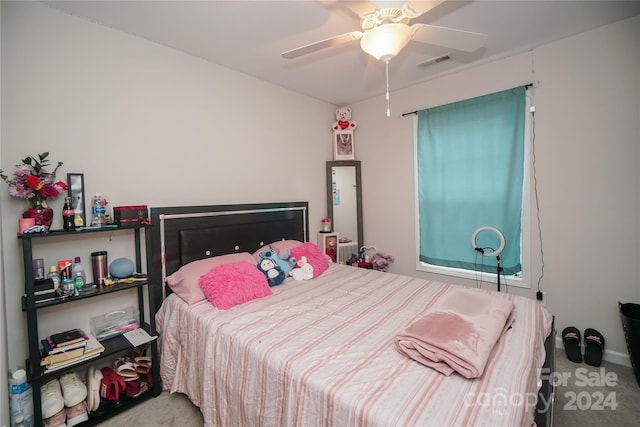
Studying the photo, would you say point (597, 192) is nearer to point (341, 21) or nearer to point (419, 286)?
point (419, 286)

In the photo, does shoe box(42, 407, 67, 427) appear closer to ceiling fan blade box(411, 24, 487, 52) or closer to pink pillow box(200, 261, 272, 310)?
pink pillow box(200, 261, 272, 310)

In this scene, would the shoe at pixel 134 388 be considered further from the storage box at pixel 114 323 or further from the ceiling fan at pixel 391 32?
the ceiling fan at pixel 391 32

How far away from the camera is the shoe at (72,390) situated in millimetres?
1642

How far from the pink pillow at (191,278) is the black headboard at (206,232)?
12cm

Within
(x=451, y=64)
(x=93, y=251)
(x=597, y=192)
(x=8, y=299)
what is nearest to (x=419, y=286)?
(x=597, y=192)

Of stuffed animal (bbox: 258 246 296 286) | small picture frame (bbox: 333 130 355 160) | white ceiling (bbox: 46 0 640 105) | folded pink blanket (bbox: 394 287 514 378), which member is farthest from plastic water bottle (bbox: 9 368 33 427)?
small picture frame (bbox: 333 130 355 160)

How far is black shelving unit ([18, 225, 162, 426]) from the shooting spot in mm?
1491

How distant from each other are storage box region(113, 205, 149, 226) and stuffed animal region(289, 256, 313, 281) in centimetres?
126

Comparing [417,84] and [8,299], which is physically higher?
[417,84]

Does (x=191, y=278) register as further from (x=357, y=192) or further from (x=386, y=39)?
(x=357, y=192)

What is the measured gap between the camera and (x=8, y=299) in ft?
5.43

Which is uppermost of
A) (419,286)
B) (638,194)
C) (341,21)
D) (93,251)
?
(341,21)

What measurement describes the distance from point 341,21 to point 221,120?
1375 mm

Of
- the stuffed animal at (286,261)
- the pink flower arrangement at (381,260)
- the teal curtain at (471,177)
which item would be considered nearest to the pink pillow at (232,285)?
the stuffed animal at (286,261)
